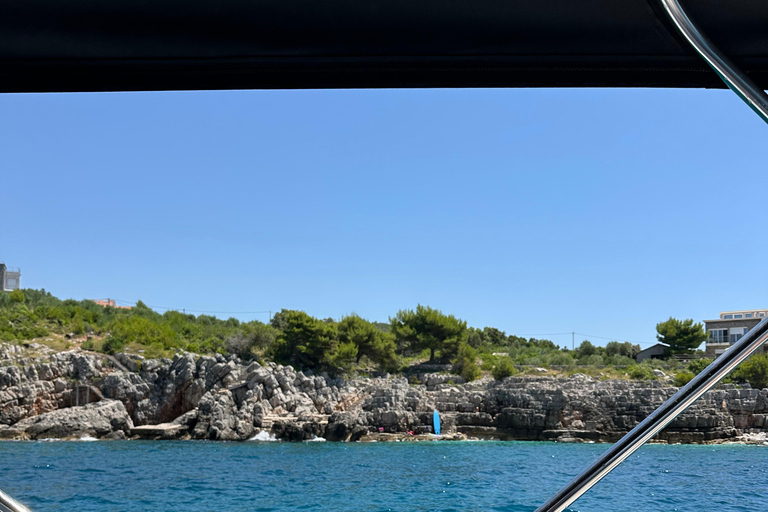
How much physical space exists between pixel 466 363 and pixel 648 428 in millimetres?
20798

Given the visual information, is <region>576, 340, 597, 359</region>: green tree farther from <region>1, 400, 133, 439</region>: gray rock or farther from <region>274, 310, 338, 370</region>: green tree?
<region>1, 400, 133, 439</region>: gray rock

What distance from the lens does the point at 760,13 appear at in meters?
0.57

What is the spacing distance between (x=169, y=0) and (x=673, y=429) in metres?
20.8

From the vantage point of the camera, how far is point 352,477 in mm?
12062

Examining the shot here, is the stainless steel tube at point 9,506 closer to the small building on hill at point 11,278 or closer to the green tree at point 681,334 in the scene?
the green tree at point 681,334

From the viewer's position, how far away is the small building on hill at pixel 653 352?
23.5 meters

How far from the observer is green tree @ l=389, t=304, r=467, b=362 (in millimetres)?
21656

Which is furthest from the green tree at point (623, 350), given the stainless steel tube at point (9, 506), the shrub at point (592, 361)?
the stainless steel tube at point (9, 506)

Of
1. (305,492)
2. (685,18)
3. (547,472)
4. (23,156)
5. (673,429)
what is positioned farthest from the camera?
(23,156)

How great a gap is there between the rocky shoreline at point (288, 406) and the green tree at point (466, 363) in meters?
1.88

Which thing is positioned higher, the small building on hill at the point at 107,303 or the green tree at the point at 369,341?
the small building on hill at the point at 107,303

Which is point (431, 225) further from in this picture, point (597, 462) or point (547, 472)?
point (597, 462)

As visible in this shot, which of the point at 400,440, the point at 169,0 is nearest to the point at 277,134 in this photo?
the point at 400,440

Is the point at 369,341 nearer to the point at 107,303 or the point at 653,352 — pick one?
the point at 653,352
